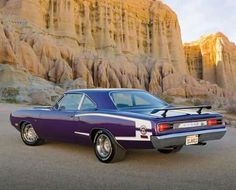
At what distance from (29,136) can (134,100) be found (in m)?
2.78

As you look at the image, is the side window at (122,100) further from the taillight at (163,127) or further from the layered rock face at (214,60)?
the layered rock face at (214,60)

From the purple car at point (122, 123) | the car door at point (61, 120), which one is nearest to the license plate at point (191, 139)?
the purple car at point (122, 123)

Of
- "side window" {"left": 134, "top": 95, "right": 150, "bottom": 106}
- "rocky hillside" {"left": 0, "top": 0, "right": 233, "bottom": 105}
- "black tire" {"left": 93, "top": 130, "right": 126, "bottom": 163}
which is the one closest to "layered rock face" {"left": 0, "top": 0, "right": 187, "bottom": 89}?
"rocky hillside" {"left": 0, "top": 0, "right": 233, "bottom": 105}

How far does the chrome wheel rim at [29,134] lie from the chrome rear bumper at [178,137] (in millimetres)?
3454

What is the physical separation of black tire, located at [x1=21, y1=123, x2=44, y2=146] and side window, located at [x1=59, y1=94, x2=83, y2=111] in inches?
45.5

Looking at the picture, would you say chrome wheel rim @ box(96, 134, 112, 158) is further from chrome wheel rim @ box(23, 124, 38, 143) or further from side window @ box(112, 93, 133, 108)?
chrome wheel rim @ box(23, 124, 38, 143)

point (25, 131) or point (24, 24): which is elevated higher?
point (24, 24)

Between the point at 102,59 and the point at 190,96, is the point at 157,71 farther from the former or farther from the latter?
the point at 102,59

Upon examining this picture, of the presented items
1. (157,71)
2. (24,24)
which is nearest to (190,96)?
(157,71)

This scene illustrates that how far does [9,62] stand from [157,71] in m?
30.0

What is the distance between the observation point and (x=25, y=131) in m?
8.05

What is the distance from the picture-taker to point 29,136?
26.2 feet

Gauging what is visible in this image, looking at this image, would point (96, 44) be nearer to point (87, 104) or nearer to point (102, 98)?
point (87, 104)

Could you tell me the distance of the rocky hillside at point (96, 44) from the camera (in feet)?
138
